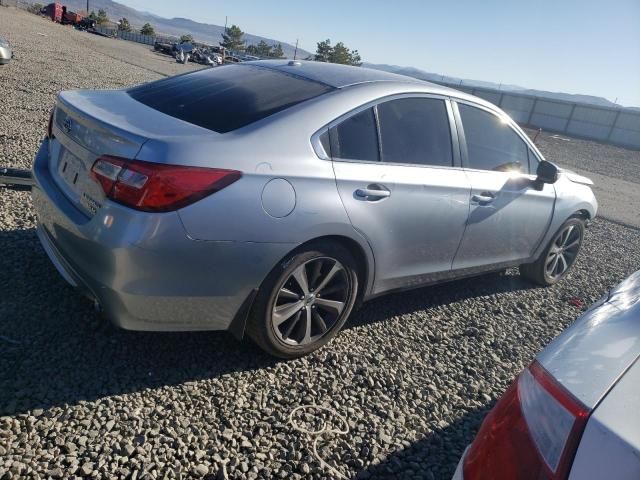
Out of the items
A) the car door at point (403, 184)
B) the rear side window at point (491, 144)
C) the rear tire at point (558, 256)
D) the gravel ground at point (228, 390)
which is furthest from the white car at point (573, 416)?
the rear tire at point (558, 256)

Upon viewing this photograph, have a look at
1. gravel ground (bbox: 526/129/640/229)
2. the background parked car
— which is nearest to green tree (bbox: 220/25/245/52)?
gravel ground (bbox: 526/129/640/229)

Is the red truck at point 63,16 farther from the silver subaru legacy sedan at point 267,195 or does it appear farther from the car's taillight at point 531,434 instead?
the car's taillight at point 531,434

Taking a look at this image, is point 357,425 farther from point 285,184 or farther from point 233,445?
point 285,184

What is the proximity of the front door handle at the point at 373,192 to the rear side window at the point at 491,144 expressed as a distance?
1.05 m

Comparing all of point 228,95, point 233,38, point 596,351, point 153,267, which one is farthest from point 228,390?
point 233,38

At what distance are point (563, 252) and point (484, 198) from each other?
2.01 meters

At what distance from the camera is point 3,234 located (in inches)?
158

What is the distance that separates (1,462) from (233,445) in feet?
3.14

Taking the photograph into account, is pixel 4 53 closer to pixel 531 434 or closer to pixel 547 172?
pixel 547 172

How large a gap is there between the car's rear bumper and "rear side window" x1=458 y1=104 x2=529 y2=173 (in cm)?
197

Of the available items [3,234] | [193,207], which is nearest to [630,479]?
[193,207]

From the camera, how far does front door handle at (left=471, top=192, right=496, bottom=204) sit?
3774mm

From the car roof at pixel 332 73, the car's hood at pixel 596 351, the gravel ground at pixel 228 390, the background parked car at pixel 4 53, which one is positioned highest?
the car roof at pixel 332 73

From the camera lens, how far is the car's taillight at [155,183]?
234cm
